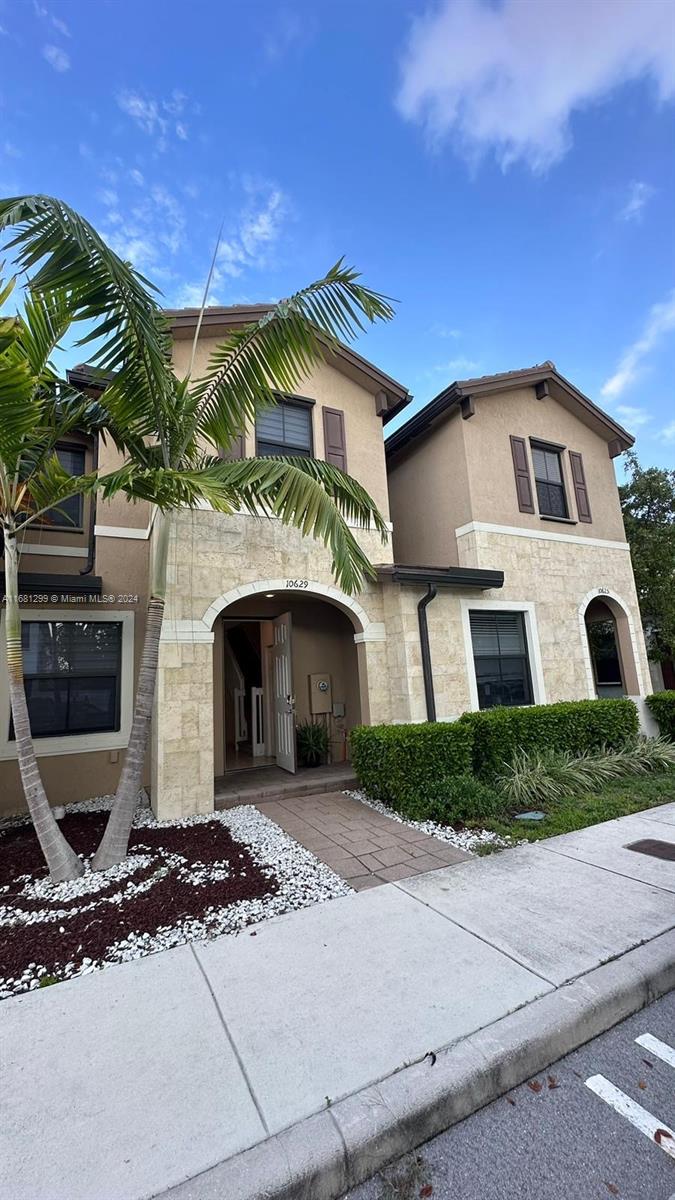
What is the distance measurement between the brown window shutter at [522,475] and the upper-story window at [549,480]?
402mm

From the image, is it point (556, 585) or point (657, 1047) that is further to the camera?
point (556, 585)

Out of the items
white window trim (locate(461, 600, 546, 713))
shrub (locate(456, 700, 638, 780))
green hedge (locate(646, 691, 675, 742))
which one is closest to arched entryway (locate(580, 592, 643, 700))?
green hedge (locate(646, 691, 675, 742))

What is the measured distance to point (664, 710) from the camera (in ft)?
32.7

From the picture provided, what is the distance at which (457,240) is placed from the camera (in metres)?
10.8

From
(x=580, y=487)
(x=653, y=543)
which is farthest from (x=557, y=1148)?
(x=653, y=543)

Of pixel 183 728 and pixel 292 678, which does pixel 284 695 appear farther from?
pixel 183 728

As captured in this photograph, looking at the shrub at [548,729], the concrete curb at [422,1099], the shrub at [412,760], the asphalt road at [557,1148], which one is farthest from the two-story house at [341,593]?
the asphalt road at [557,1148]

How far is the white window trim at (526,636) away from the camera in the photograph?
812cm

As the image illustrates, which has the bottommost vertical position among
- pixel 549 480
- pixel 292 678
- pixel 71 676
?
pixel 292 678

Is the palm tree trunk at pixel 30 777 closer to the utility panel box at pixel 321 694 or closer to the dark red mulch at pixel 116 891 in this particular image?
the dark red mulch at pixel 116 891

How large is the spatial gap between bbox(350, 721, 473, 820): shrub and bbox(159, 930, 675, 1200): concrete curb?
3.22m

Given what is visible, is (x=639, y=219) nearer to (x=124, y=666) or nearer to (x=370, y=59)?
(x=370, y=59)

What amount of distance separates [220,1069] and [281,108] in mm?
12440

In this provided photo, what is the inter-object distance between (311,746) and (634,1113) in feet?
22.4
